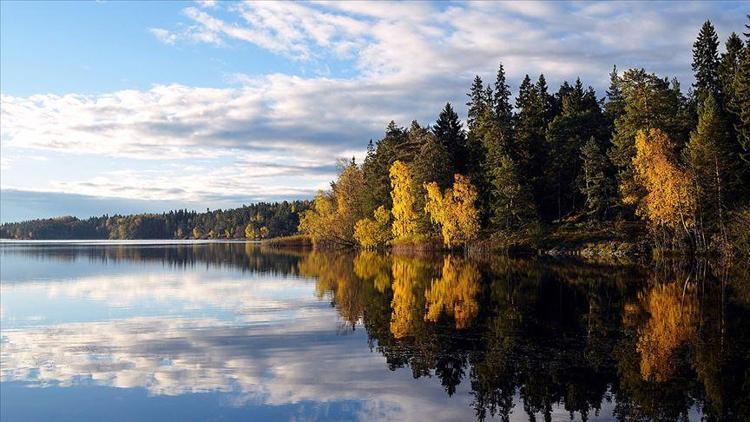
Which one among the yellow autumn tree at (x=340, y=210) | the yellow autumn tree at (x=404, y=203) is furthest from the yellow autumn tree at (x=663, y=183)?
the yellow autumn tree at (x=340, y=210)

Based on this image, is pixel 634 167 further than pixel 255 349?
Yes

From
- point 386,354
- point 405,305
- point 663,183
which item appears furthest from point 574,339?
point 663,183

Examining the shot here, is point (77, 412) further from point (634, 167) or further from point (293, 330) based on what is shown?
point (634, 167)

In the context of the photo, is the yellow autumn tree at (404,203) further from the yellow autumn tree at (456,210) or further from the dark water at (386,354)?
the dark water at (386,354)

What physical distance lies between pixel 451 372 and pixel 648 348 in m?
6.46

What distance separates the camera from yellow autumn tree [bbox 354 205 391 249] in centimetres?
9566

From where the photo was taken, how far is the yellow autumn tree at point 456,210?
7862 centimetres

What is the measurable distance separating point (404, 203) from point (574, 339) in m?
69.2

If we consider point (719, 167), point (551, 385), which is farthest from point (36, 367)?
point (719, 167)

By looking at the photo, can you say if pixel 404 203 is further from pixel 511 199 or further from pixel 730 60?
pixel 730 60

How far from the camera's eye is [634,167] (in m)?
68.0

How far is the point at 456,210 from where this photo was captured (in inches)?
3098

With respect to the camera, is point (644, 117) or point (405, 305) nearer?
point (405, 305)

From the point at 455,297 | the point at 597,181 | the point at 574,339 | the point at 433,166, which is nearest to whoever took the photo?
the point at 574,339
